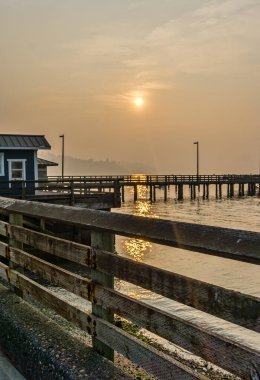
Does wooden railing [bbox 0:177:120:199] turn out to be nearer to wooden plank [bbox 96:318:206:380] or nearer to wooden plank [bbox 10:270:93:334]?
wooden plank [bbox 10:270:93:334]

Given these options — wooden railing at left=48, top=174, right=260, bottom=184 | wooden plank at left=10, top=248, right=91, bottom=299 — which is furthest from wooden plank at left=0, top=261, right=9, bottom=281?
wooden railing at left=48, top=174, right=260, bottom=184

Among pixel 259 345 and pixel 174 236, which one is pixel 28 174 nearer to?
pixel 259 345

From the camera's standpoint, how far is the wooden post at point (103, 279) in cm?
279

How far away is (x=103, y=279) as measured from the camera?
2.80m

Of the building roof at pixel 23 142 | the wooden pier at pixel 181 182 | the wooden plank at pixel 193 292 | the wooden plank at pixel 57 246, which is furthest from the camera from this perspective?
the wooden pier at pixel 181 182

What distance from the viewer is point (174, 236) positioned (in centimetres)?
216

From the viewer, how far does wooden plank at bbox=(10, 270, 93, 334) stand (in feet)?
9.80

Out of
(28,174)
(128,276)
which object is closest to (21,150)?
(28,174)

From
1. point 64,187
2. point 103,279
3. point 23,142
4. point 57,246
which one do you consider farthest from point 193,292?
point 23,142

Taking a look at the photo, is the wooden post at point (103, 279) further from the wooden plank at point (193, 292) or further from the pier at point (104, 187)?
the pier at point (104, 187)

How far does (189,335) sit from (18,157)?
87.4ft

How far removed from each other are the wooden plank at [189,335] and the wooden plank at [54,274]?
18 cm

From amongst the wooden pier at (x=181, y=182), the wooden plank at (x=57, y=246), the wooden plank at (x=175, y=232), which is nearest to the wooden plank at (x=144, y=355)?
the wooden plank at (x=57, y=246)

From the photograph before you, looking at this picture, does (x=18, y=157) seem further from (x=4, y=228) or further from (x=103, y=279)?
(x=103, y=279)
